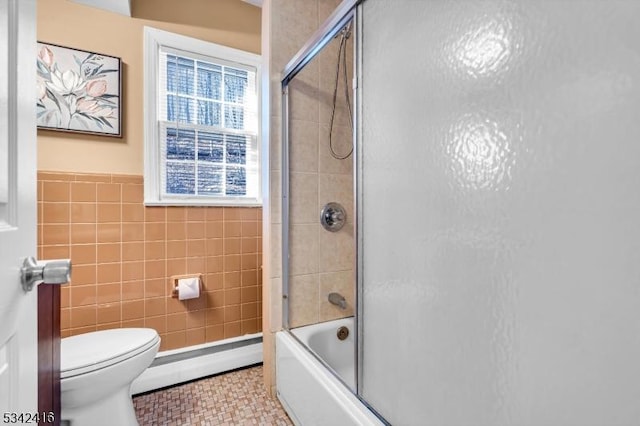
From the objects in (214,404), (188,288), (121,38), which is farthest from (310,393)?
(121,38)

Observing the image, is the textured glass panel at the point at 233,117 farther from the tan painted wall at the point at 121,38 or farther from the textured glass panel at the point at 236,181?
the tan painted wall at the point at 121,38

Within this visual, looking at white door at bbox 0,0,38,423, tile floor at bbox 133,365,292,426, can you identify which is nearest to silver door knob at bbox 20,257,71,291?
white door at bbox 0,0,38,423

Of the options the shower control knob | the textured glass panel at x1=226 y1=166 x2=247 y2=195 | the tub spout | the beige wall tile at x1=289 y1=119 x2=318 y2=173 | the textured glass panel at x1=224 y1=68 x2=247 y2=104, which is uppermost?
the textured glass panel at x1=224 y1=68 x2=247 y2=104

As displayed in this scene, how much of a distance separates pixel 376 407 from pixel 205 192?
160 cm

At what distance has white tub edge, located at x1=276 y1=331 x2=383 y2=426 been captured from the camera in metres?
0.98

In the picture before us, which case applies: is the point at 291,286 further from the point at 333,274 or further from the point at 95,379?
the point at 95,379

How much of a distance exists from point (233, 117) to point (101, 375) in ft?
5.33

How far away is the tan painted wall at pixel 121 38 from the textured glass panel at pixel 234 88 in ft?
0.73

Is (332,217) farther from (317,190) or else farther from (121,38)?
(121,38)

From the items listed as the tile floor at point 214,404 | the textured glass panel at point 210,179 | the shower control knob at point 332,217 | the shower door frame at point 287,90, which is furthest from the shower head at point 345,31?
the tile floor at point 214,404

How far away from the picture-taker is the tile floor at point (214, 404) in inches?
56.1

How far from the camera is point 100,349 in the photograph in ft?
4.20

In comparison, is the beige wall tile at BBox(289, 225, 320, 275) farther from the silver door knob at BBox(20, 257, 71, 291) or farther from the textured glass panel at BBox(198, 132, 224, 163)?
the silver door knob at BBox(20, 257, 71, 291)

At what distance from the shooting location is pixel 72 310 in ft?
5.29
